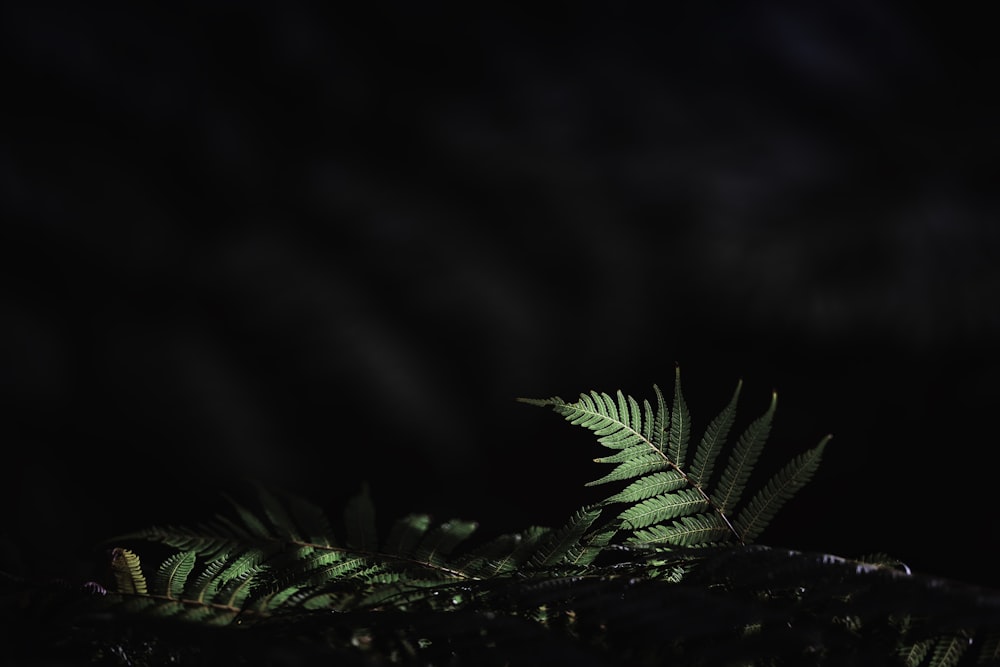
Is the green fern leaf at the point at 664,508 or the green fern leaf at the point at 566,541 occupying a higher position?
the green fern leaf at the point at 664,508

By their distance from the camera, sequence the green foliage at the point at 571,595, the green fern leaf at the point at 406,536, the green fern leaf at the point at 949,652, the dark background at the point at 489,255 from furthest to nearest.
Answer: the dark background at the point at 489,255 → the green fern leaf at the point at 406,536 → the green fern leaf at the point at 949,652 → the green foliage at the point at 571,595

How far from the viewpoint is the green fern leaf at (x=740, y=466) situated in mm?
550

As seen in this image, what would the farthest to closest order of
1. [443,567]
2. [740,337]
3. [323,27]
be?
[740,337]
[323,27]
[443,567]

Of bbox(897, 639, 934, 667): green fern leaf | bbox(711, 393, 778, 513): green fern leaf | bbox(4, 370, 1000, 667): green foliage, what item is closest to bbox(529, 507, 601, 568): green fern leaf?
bbox(4, 370, 1000, 667): green foliage

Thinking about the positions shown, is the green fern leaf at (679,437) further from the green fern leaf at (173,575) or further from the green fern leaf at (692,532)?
the green fern leaf at (173,575)

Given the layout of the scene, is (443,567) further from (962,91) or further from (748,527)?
(962,91)

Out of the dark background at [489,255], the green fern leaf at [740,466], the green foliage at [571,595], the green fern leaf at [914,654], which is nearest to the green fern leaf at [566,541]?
the green foliage at [571,595]

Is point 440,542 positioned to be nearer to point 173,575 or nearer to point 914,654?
point 173,575

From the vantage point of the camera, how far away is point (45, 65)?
1.55 meters

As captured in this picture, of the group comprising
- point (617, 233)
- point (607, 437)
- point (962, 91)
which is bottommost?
point (607, 437)

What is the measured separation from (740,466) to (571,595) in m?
0.24

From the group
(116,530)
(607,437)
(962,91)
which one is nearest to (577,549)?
(607,437)

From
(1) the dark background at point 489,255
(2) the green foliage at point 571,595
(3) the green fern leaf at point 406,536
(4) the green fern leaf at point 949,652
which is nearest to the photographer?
(2) the green foliage at point 571,595

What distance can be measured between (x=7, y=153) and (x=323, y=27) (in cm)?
76
